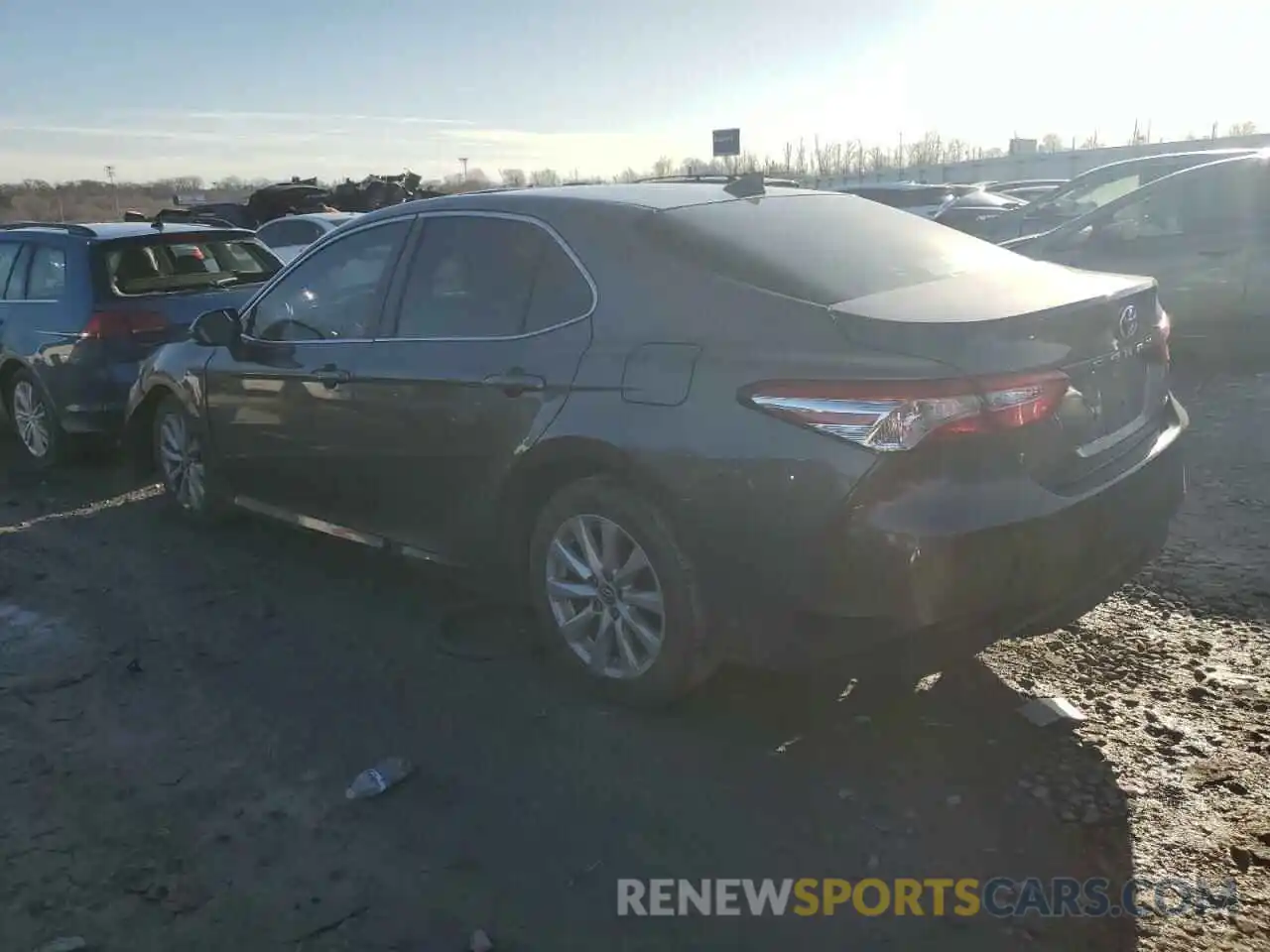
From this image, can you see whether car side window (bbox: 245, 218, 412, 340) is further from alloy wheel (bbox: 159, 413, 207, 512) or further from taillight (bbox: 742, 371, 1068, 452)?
taillight (bbox: 742, 371, 1068, 452)

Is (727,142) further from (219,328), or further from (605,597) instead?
(605,597)

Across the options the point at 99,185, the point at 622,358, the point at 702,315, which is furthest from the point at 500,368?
the point at 99,185

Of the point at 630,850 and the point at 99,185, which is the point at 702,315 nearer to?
the point at 630,850

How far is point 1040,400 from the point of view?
3072 millimetres

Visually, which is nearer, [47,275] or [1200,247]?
[47,275]

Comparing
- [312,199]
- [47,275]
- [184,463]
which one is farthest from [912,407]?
[312,199]

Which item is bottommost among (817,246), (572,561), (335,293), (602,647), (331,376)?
(602,647)

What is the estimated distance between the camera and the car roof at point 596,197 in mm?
3984

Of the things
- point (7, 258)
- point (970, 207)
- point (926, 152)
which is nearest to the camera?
point (7, 258)

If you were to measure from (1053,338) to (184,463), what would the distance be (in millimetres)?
4631

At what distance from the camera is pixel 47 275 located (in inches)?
293

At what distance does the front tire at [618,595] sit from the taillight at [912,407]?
2.20 ft

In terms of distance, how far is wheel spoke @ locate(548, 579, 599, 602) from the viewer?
374 cm

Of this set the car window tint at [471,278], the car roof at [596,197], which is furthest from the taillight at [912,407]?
the car window tint at [471,278]
